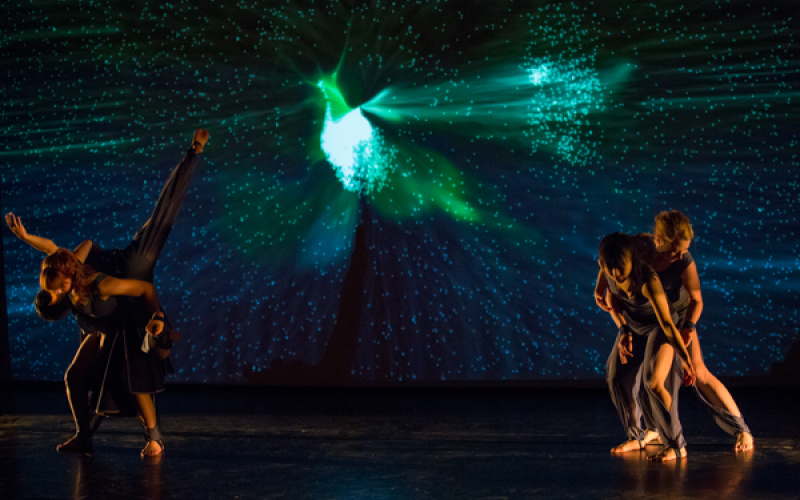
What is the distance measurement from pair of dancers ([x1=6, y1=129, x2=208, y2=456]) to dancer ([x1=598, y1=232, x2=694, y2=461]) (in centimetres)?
197

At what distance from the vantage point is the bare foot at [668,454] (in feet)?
11.2

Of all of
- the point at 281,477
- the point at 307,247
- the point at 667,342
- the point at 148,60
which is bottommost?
the point at 281,477

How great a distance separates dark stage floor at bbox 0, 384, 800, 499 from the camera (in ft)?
9.98

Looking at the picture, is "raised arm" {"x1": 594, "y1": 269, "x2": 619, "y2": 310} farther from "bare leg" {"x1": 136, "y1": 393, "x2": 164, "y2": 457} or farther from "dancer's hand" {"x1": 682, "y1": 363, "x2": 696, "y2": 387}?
"bare leg" {"x1": 136, "y1": 393, "x2": 164, "y2": 457}

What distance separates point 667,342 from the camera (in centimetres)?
347

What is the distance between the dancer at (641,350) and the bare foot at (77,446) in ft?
8.10

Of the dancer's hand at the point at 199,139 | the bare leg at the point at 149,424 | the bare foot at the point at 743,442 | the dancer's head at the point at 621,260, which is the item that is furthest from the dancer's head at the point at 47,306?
the bare foot at the point at 743,442

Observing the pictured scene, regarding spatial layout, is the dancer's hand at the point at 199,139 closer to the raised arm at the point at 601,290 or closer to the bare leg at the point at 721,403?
the raised arm at the point at 601,290

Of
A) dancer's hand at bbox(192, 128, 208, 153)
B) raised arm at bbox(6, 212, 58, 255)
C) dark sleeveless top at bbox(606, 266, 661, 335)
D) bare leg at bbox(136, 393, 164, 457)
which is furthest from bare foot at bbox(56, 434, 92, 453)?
dark sleeveless top at bbox(606, 266, 661, 335)

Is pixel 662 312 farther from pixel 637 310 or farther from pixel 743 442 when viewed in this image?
pixel 743 442

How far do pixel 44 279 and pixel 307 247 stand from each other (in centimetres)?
229

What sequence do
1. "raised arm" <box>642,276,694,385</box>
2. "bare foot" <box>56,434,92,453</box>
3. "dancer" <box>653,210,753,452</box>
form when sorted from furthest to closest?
1. "bare foot" <box>56,434,92,453</box>
2. "dancer" <box>653,210,753,452</box>
3. "raised arm" <box>642,276,694,385</box>

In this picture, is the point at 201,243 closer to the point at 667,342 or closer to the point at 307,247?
the point at 307,247

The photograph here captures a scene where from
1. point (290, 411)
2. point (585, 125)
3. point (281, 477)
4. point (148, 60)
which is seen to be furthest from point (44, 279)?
point (585, 125)
